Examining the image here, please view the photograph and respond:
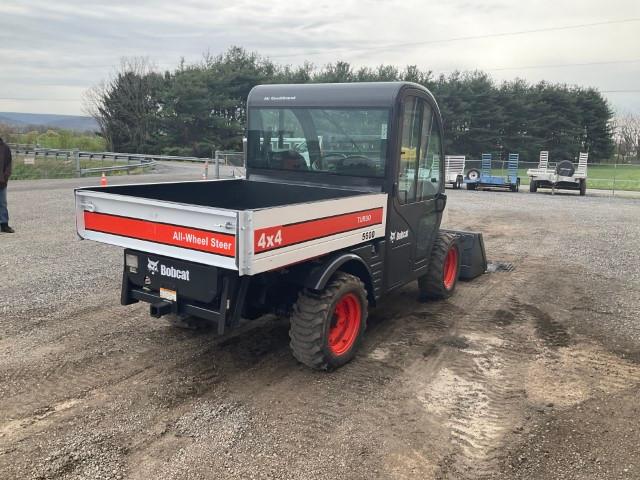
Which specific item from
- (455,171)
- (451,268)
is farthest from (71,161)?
(451,268)

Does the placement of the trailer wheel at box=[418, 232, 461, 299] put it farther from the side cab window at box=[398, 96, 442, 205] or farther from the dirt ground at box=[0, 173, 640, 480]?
the side cab window at box=[398, 96, 442, 205]

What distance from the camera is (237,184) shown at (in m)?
5.85

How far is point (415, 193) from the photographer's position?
18.1 ft

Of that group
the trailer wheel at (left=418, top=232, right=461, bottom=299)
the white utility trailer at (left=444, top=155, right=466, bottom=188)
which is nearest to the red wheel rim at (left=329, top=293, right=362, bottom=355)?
the trailer wheel at (left=418, top=232, right=461, bottom=299)

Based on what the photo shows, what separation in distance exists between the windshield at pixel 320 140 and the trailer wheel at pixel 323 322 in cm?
128

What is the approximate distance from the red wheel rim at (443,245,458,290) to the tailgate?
384 centimetres

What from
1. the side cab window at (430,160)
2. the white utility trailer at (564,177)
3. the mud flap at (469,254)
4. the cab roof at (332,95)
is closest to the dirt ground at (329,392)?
the mud flap at (469,254)

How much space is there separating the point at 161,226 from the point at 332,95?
93.4 inches

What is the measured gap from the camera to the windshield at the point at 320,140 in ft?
16.6

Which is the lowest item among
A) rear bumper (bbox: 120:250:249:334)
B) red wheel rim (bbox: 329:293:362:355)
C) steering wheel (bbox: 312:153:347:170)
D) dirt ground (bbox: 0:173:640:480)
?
dirt ground (bbox: 0:173:640:480)

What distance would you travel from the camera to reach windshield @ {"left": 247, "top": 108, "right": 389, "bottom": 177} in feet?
16.6

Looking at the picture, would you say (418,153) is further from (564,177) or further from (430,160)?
(564,177)

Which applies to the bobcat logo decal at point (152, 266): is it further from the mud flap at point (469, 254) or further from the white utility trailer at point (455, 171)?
the white utility trailer at point (455, 171)

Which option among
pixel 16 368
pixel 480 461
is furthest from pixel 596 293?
pixel 16 368
